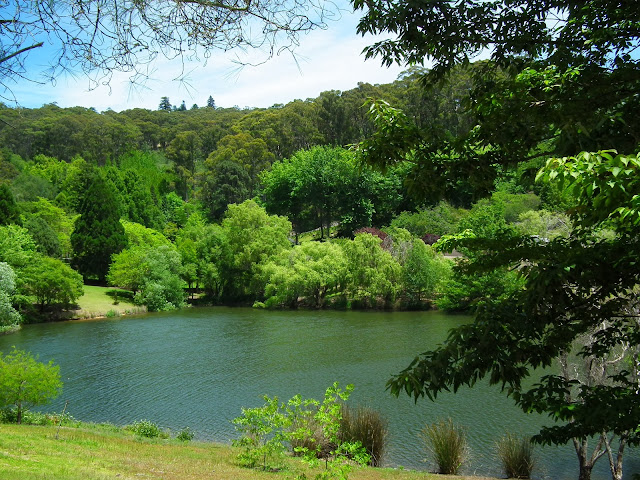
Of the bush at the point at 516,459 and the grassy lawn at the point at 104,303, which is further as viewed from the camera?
the grassy lawn at the point at 104,303

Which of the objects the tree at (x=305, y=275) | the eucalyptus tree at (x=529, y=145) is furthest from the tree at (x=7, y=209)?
the eucalyptus tree at (x=529, y=145)

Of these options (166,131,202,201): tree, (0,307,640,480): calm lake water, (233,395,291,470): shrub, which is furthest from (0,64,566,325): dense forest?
(233,395,291,470): shrub

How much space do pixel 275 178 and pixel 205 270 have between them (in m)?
13.6

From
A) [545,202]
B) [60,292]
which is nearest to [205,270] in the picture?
[60,292]

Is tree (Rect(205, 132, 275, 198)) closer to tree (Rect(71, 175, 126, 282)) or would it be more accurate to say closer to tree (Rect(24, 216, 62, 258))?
tree (Rect(71, 175, 126, 282))

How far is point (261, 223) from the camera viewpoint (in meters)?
36.4

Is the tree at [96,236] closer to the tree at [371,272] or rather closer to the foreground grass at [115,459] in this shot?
the tree at [371,272]

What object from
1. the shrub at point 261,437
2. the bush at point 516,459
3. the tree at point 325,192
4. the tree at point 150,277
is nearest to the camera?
the shrub at point 261,437

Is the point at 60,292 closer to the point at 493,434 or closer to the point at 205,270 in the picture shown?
the point at 205,270

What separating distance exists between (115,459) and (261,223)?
2819 centimetres

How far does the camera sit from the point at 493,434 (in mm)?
11875

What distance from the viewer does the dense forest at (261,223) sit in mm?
28844

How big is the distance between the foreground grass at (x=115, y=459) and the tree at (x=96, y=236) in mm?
26044

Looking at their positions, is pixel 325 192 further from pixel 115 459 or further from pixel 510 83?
pixel 510 83
